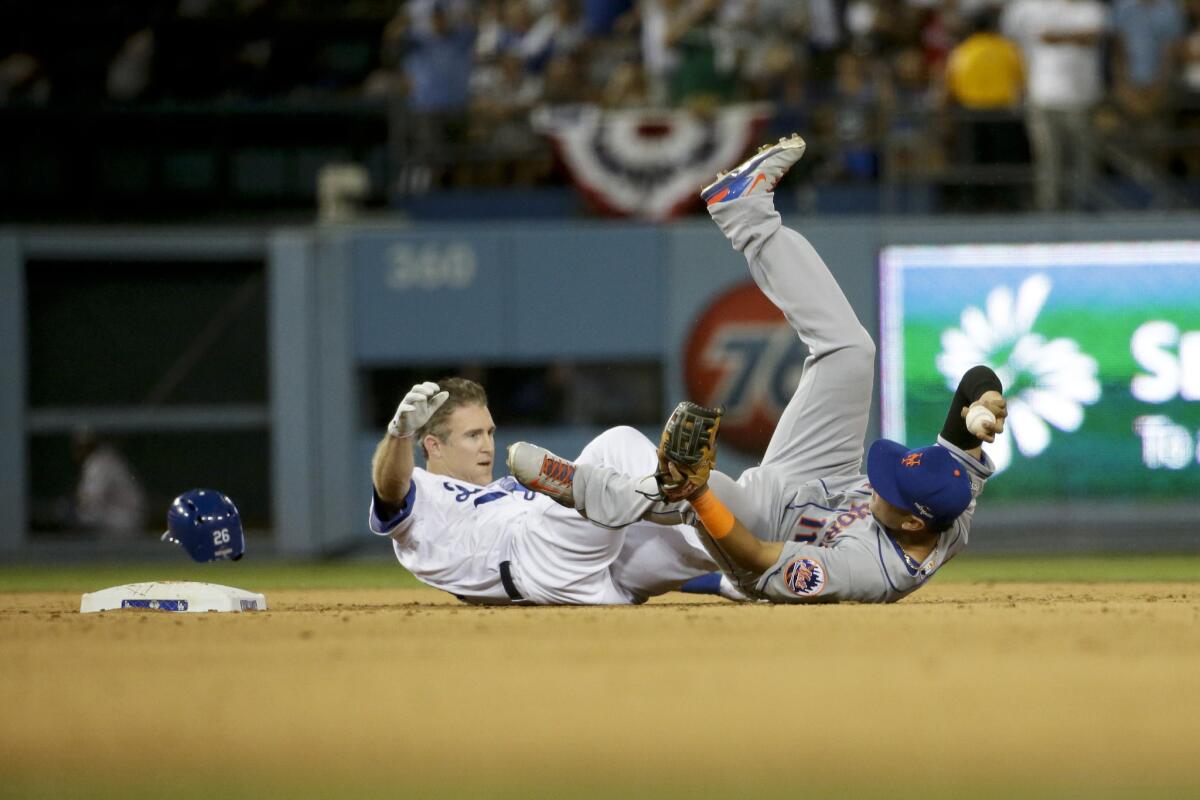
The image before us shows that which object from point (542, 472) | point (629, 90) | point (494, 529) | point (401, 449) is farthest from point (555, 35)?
point (542, 472)

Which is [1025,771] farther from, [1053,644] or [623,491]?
[623,491]

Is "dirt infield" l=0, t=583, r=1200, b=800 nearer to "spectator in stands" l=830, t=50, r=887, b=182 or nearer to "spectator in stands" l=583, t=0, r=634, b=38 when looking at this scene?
"spectator in stands" l=830, t=50, r=887, b=182

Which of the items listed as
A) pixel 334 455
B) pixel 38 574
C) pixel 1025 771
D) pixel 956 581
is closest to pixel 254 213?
pixel 334 455

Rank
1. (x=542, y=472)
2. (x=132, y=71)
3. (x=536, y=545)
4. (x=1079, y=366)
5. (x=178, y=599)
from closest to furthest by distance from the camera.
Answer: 1. (x=542, y=472)
2. (x=536, y=545)
3. (x=178, y=599)
4. (x=1079, y=366)
5. (x=132, y=71)

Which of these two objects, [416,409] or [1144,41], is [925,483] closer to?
[416,409]

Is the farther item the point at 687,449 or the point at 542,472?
the point at 542,472

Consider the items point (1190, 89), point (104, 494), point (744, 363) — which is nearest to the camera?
point (1190, 89)

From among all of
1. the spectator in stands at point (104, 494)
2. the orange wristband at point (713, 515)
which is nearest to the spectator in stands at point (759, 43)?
the spectator in stands at point (104, 494)
